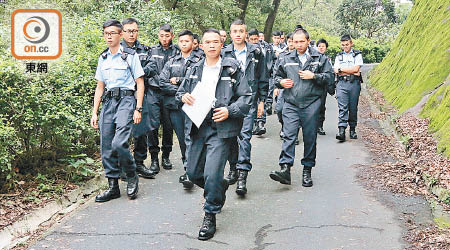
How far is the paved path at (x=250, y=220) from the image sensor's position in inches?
215

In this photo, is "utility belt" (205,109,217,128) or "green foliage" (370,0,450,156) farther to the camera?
"green foliage" (370,0,450,156)

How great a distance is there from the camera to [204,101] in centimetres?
572

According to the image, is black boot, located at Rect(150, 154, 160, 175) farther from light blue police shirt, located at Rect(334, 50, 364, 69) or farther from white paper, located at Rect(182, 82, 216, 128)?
light blue police shirt, located at Rect(334, 50, 364, 69)

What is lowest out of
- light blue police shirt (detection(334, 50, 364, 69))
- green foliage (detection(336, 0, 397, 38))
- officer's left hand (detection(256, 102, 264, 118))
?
officer's left hand (detection(256, 102, 264, 118))

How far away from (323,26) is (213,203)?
215 ft

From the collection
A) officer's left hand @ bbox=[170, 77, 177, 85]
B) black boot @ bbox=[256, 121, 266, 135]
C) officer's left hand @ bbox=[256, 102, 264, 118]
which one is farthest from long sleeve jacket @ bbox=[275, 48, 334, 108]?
black boot @ bbox=[256, 121, 266, 135]

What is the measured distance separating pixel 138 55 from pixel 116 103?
3.88 ft

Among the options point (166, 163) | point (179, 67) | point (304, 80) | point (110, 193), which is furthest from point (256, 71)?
point (110, 193)

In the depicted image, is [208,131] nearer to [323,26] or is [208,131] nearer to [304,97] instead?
[304,97]

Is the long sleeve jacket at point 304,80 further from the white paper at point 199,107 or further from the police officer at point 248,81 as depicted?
the white paper at point 199,107

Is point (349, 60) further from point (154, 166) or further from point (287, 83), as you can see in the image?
point (154, 166)

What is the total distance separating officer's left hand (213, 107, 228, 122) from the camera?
5.49m

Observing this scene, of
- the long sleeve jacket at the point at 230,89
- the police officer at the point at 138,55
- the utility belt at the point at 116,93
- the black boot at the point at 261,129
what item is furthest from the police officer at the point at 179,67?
the black boot at the point at 261,129

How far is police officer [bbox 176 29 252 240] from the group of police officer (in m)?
0.01
